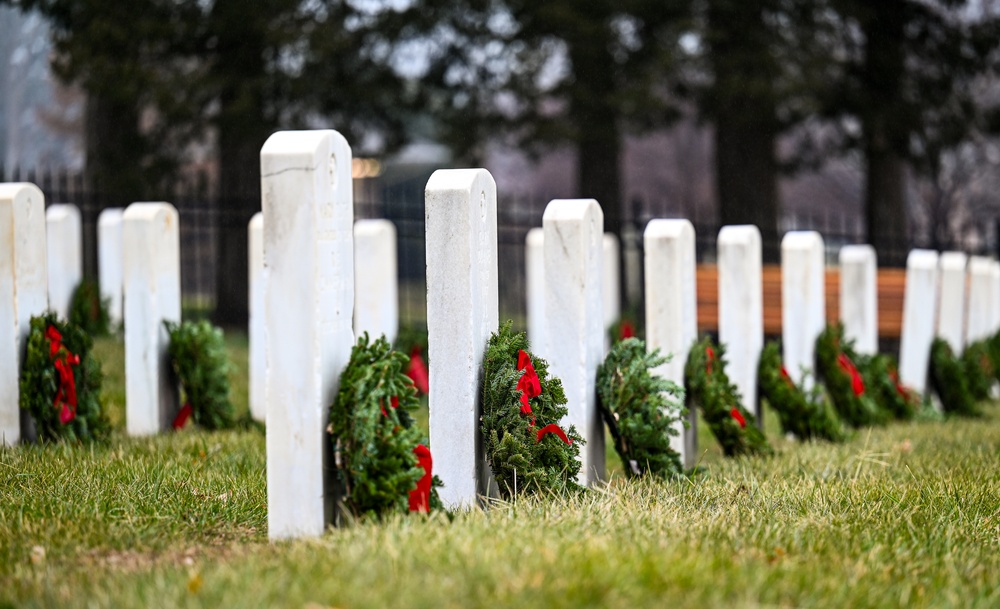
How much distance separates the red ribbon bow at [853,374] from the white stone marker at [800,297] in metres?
0.18

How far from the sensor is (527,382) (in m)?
3.93

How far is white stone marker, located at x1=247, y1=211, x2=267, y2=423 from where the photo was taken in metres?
6.60

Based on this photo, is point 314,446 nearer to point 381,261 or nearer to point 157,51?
point 381,261

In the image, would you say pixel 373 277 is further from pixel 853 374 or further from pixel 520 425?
pixel 520 425

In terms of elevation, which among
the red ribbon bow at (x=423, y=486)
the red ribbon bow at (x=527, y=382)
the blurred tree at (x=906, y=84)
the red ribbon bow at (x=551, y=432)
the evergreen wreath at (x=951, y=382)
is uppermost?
the blurred tree at (x=906, y=84)

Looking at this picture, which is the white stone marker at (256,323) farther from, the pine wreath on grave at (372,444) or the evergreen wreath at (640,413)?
the pine wreath on grave at (372,444)

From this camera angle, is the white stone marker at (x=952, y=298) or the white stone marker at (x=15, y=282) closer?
the white stone marker at (x=15, y=282)

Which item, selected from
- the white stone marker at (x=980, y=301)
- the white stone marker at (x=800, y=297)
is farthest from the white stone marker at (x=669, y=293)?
the white stone marker at (x=980, y=301)

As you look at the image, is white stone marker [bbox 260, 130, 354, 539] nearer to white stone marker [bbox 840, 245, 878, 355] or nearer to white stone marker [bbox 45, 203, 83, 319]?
white stone marker [bbox 45, 203, 83, 319]

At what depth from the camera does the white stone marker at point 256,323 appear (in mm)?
6602

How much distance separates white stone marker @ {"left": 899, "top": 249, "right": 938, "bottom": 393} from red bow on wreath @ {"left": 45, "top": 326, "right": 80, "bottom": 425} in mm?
6046

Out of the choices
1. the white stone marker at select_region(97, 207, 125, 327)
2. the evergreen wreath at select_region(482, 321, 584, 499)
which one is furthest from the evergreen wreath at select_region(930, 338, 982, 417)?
the white stone marker at select_region(97, 207, 125, 327)

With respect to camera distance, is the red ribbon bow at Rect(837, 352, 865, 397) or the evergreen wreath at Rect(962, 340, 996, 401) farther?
the evergreen wreath at Rect(962, 340, 996, 401)

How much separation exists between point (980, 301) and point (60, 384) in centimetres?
781
